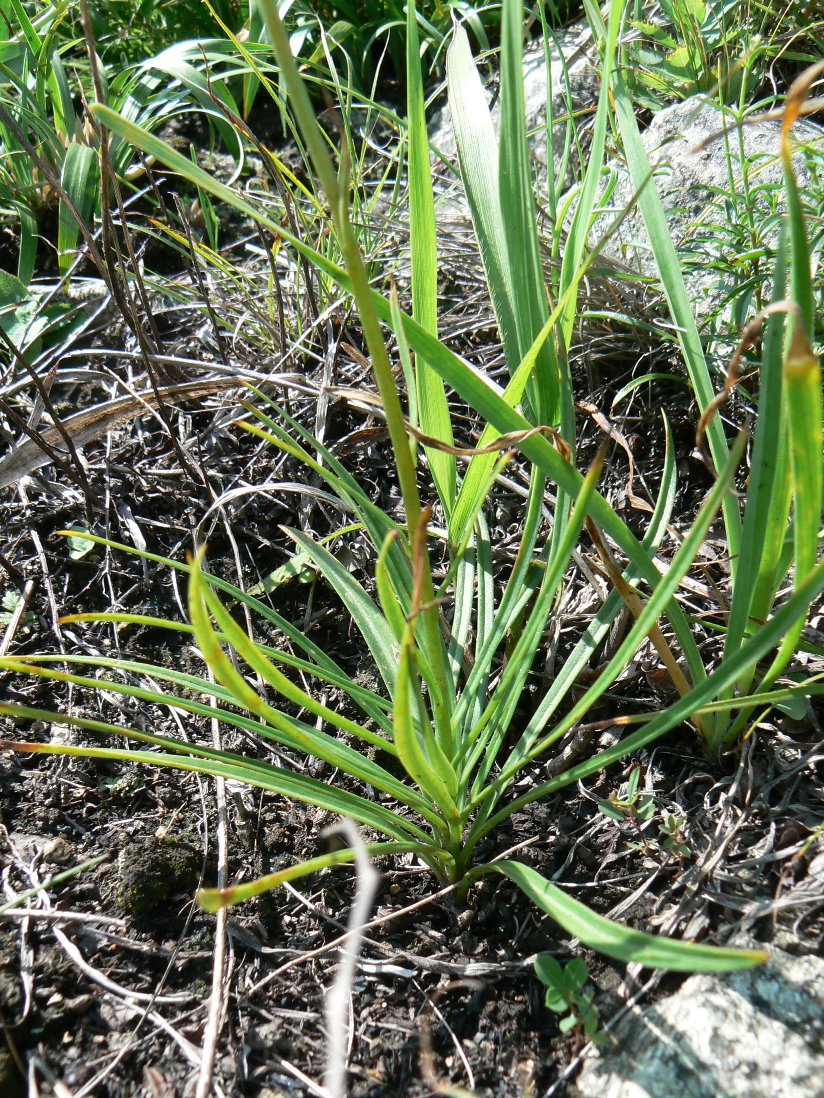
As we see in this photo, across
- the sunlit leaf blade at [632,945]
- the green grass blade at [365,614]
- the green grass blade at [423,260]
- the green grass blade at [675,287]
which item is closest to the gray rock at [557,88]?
the green grass blade at [675,287]

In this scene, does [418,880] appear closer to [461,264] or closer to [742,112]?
[461,264]

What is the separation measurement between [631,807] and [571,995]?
0.21 meters

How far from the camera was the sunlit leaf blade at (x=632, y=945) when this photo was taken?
57 cm

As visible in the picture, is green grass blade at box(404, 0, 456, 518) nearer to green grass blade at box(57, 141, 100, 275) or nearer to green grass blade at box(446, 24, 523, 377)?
green grass blade at box(446, 24, 523, 377)

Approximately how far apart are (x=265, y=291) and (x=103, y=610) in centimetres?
68

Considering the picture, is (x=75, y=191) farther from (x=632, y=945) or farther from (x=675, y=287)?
(x=632, y=945)

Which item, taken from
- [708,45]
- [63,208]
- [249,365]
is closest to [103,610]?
[249,365]

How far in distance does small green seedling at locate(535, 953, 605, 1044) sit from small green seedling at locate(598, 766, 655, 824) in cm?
16

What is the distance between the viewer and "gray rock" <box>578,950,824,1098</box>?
2.33 ft

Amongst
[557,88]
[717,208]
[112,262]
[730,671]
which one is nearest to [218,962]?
[730,671]

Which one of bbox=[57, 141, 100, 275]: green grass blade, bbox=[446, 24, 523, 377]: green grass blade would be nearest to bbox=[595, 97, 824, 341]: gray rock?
bbox=[446, 24, 523, 377]: green grass blade

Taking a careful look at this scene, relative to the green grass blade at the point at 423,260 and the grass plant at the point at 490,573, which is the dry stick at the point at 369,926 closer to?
the grass plant at the point at 490,573

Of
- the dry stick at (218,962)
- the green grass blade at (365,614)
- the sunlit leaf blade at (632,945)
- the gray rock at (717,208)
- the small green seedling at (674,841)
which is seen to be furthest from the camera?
the gray rock at (717,208)

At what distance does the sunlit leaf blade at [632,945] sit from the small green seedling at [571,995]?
0.34 feet
